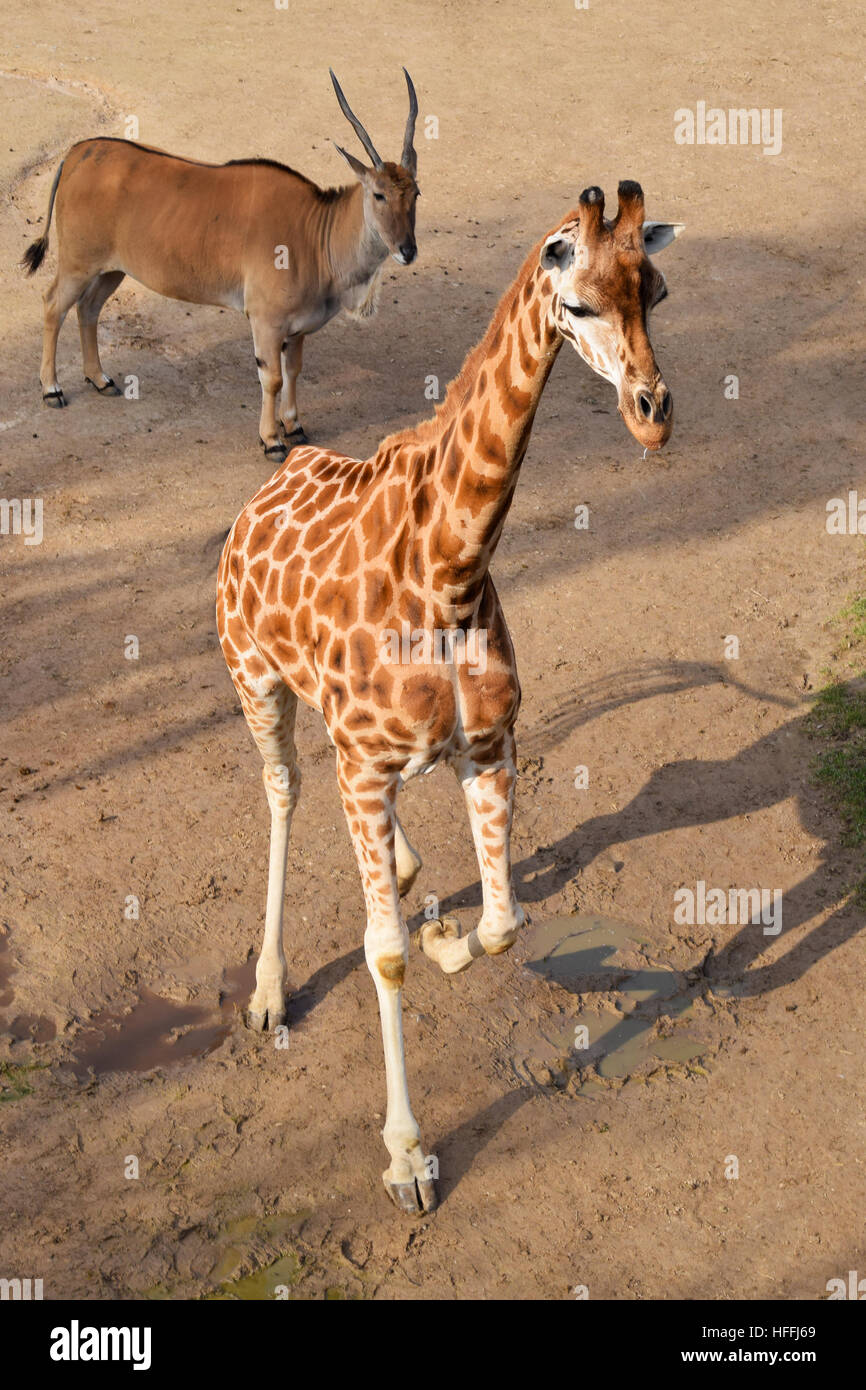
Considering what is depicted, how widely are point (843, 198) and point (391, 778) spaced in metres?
11.8

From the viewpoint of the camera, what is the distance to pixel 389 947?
590 cm

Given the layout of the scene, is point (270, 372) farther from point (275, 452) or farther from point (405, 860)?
point (405, 860)

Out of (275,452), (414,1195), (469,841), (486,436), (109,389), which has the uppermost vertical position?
(486,436)

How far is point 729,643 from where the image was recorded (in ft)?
30.7

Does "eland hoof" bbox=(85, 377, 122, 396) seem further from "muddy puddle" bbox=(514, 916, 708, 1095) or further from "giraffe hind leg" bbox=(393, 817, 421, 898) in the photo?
"muddy puddle" bbox=(514, 916, 708, 1095)

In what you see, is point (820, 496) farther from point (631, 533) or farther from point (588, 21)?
point (588, 21)

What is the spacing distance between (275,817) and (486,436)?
2666mm

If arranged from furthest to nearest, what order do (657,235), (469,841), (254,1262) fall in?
(469,841) → (254,1262) → (657,235)

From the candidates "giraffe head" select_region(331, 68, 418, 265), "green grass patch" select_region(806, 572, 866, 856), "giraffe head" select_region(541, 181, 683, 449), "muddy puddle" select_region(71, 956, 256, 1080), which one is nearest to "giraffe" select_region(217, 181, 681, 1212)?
"giraffe head" select_region(541, 181, 683, 449)

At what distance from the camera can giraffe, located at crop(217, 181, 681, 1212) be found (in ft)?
14.5

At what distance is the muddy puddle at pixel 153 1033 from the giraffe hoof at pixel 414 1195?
1241mm

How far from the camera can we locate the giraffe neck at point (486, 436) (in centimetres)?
472

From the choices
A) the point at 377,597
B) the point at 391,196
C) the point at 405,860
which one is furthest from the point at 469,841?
the point at 391,196

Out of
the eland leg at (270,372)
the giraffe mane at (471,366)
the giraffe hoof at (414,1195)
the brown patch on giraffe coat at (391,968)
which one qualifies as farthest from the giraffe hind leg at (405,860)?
the eland leg at (270,372)
